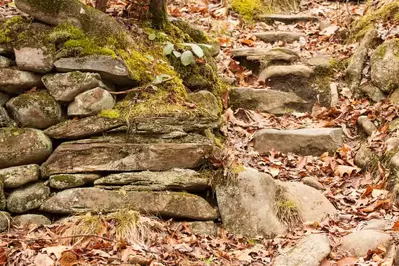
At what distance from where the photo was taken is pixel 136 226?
13.8ft

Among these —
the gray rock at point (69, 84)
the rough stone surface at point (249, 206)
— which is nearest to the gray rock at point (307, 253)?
the rough stone surface at point (249, 206)

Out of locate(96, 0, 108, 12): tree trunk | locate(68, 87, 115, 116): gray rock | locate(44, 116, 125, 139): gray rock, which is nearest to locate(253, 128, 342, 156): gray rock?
locate(44, 116, 125, 139): gray rock

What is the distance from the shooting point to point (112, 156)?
4598mm

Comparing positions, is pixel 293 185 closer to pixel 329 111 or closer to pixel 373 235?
pixel 373 235

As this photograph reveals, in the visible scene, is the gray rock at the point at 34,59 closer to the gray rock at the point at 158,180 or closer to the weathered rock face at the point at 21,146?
the weathered rock face at the point at 21,146

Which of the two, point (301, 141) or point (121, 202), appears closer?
point (121, 202)

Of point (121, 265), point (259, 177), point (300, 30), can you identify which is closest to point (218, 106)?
point (259, 177)

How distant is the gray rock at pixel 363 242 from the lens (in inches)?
160

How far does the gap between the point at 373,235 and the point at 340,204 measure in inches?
34.1

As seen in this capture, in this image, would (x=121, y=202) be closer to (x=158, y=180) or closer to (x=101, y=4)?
(x=158, y=180)

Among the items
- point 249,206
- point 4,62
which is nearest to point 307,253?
point 249,206

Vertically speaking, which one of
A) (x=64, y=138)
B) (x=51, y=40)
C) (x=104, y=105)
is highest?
(x=51, y=40)

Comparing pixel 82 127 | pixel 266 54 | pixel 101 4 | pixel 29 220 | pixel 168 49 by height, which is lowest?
pixel 29 220

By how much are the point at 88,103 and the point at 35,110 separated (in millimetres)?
479
